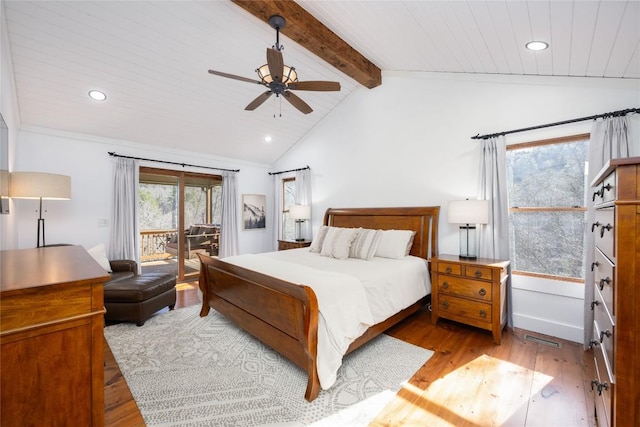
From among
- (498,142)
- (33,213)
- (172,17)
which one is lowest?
(33,213)

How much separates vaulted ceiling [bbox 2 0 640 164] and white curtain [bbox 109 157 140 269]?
0.57 m

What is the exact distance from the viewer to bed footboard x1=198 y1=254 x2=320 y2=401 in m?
1.98

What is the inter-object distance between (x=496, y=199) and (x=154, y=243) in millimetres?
5568

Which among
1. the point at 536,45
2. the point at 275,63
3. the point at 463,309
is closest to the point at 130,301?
the point at 275,63

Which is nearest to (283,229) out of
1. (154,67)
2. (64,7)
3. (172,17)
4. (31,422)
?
(154,67)

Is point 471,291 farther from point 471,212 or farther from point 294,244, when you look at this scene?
point 294,244

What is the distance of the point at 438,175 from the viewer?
3.81 metres

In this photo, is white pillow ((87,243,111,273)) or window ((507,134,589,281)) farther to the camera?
white pillow ((87,243,111,273))

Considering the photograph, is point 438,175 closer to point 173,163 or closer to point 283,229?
point 283,229

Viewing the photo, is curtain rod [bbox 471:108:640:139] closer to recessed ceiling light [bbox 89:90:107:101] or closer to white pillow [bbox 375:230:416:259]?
white pillow [bbox 375:230:416:259]

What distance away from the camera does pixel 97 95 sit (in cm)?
354

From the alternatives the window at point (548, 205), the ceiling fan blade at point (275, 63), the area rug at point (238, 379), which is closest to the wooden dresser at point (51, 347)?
the area rug at point (238, 379)

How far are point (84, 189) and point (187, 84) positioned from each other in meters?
2.30

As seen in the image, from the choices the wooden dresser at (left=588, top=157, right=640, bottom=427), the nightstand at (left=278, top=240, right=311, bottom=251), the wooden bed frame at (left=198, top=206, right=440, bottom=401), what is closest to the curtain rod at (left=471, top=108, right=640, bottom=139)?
the wooden bed frame at (left=198, top=206, right=440, bottom=401)
